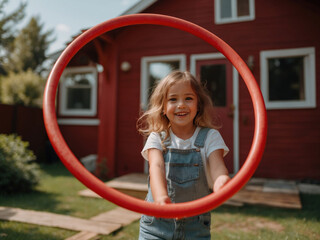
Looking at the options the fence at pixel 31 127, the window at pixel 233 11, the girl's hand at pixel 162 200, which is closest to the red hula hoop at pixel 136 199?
the girl's hand at pixel 162 200

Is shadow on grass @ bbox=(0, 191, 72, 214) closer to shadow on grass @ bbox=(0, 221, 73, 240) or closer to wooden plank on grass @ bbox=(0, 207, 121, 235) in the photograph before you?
wooden plank on grass @ bbox=(0, 207, 121, 235)

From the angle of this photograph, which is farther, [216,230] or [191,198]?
[216,230]

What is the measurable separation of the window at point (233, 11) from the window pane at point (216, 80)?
3.56ft

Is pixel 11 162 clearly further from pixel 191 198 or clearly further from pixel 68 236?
pixel 191 198

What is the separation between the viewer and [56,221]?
3623mm

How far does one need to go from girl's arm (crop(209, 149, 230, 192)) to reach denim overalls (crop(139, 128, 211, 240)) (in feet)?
0.34

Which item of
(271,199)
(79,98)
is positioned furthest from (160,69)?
(79,98)

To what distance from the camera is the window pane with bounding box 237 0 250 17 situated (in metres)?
6.80

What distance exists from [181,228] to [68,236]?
187 centimetres

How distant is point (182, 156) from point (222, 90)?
517cm

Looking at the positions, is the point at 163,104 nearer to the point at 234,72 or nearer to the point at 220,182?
the point at 220,182

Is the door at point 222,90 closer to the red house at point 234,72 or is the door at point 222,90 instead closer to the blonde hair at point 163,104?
the red house at point 234,72

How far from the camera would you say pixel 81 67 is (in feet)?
37.8

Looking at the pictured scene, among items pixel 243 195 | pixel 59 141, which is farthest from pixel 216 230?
pixel 59 141
